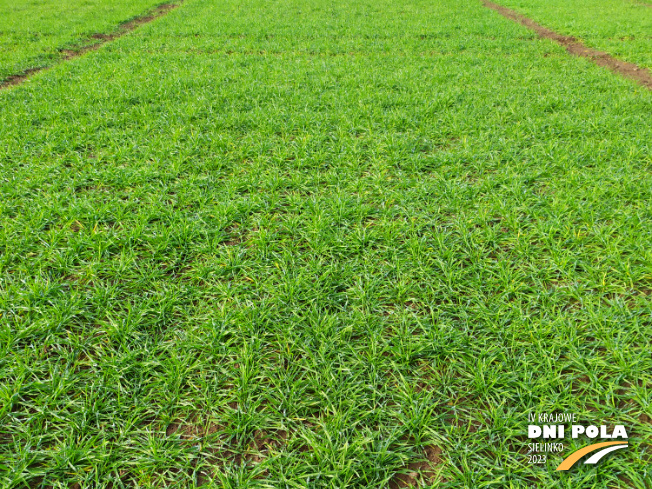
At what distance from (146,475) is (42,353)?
1068 millimetres

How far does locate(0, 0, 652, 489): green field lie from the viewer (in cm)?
172

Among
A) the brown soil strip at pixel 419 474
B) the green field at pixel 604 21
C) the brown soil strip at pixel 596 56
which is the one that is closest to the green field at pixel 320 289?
the brown soil strip at pixel 419 474

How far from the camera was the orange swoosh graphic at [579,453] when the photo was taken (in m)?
1.64

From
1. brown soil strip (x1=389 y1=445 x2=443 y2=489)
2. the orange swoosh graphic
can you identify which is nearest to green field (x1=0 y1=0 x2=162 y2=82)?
brown soil strip (x1=389 y1=445 x2=443 y2=489)

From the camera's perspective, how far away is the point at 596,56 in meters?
8.38

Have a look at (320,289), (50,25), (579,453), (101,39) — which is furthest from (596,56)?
(50,25)

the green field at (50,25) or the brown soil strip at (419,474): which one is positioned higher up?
the green field at (50,25)

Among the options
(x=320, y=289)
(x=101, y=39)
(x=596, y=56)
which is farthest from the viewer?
(x=101, y=39)

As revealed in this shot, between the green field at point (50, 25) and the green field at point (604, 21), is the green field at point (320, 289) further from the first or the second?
the green field at point (604, 21)

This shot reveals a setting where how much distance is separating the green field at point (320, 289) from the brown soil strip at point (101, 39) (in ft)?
6.45

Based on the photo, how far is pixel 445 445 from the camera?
1.74 meters

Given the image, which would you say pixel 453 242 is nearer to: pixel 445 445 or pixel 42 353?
pixel 445 445

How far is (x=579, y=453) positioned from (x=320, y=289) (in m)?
1.65

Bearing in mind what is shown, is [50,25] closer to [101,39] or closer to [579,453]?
[101,39]
